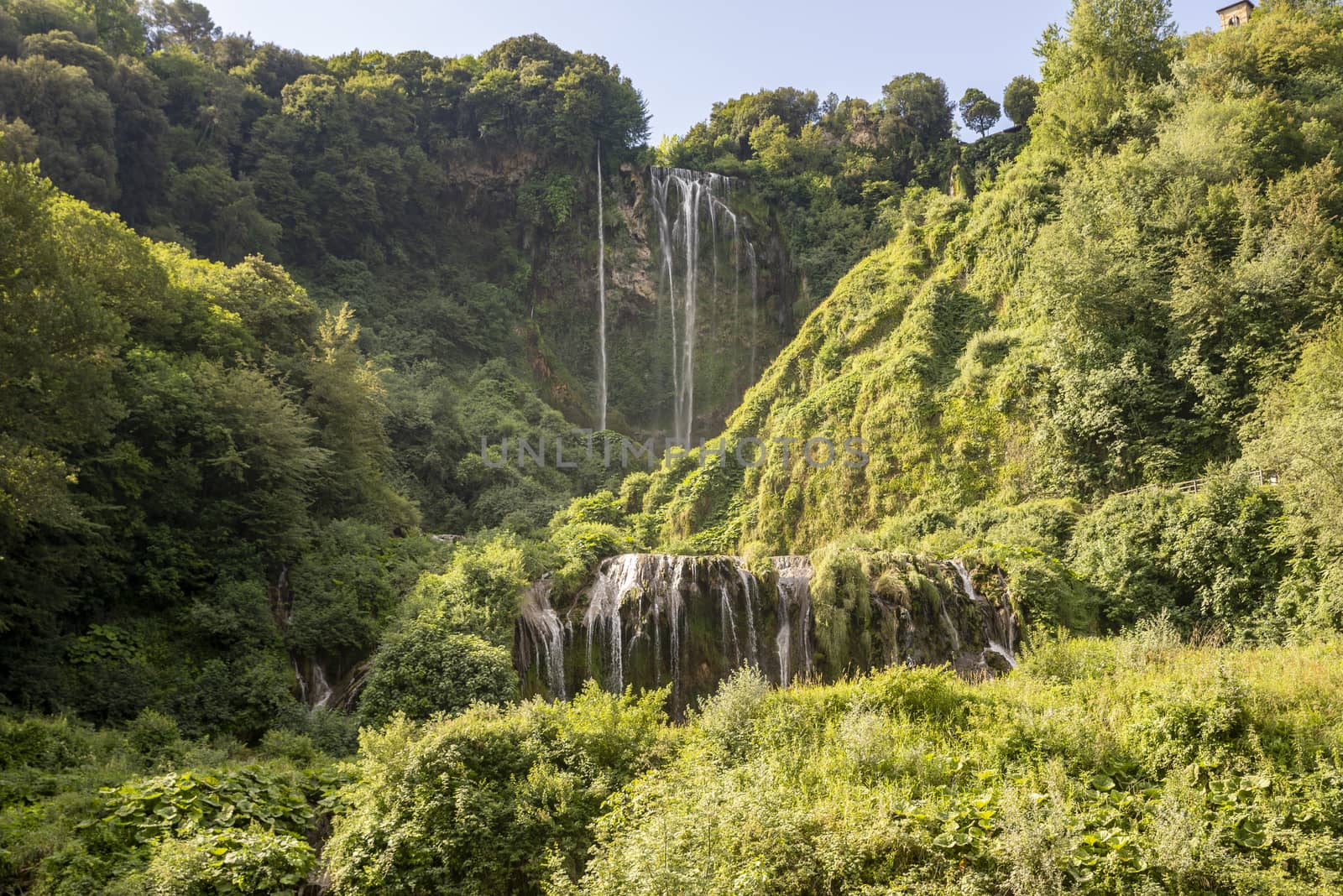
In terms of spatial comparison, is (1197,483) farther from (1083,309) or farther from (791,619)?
(791,619)

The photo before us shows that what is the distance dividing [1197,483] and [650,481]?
17404mm

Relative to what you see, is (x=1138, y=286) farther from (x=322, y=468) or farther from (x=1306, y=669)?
(x=322, y=468)

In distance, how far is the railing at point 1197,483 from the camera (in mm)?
17656

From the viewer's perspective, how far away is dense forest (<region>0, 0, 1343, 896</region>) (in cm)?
875

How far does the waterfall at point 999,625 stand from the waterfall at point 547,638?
9.12 meters

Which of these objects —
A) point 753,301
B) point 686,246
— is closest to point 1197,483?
point 753,301

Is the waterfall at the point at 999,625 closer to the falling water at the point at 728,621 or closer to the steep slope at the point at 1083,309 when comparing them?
the steep slope at the point at 1083,309

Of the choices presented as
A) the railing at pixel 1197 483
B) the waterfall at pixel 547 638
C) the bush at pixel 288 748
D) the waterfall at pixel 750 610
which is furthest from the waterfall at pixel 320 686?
the railing at pixel 1197 483

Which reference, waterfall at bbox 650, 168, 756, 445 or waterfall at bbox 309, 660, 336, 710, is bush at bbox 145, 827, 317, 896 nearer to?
waterfall at bbox 309, 660, 336, 710

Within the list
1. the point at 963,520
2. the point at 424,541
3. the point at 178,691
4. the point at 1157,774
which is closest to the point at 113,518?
the point at 178,691

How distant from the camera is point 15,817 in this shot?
29.1 feet

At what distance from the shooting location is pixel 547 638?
58.0 ft

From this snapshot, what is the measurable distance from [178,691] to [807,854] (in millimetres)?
12582

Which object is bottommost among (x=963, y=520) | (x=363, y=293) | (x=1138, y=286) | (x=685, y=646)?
(x=685, y=646)
